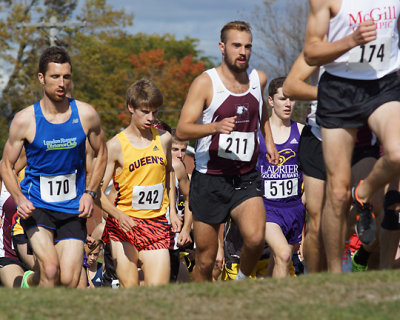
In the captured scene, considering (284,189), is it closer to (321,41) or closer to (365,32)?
(321,41)

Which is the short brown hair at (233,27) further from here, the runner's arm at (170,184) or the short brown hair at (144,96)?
the runner's arm at (170,184)

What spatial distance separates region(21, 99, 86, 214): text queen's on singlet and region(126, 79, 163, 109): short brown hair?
98 centimetres

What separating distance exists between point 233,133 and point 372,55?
1688 mm

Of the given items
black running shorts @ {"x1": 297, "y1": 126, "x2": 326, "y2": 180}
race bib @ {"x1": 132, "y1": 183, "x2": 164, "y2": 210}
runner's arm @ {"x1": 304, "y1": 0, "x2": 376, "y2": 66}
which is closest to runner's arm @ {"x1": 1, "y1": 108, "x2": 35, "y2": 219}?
race bib @ {"x1": 132, "y1": 183, "x2": 164, "y2": 210}

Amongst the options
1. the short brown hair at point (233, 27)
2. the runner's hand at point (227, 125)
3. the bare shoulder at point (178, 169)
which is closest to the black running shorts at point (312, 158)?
the runner's hand at point (227, 125)

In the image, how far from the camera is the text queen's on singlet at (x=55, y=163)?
729 cm

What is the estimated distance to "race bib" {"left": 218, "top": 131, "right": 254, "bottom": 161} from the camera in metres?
7.21

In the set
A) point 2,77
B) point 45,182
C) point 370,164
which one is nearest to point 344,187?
point 370,164

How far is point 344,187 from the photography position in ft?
20.2

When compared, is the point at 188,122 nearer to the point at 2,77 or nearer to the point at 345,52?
the point at 345,52

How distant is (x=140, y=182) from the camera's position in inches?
322

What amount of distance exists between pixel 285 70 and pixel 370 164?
30.2 m

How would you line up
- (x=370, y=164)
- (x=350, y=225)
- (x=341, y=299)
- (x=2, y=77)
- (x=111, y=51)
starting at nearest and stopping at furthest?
1. (x=341, y=299)
2. (x=370, y=164)
3. (x=350, y=225)
4. (x=2, y=77)
5. (x=111, y=51)

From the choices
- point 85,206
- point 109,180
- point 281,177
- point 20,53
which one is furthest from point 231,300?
point 20,53
